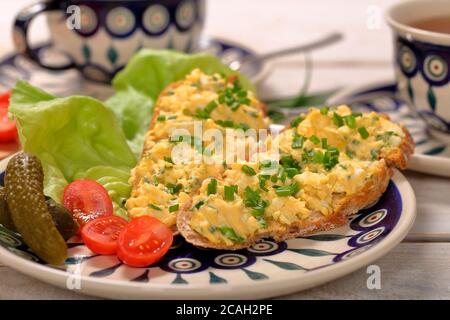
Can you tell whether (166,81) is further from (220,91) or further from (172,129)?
(172,129)

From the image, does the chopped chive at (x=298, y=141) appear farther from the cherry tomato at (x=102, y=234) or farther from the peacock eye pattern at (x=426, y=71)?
the peacock eye pattern at (x=426, y=71)

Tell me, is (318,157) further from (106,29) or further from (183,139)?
(106,29)

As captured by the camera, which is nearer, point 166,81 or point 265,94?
point 166,81

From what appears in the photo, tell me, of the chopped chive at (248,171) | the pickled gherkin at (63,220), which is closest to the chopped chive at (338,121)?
the chopped chive at (248,171)

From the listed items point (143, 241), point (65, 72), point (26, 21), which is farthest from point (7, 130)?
point (143, 241)

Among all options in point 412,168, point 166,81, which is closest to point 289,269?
point 412,168
